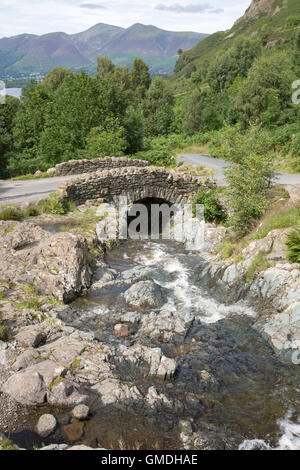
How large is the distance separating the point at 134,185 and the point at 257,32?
12324cm

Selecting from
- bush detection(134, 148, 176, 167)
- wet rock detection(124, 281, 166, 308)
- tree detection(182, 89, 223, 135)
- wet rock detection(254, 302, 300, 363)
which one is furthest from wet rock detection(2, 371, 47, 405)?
tree detection(182, 89, 223, 135)

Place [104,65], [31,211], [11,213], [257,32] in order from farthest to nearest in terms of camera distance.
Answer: [257,32] → [104,65] → [31,211] → [11,213]

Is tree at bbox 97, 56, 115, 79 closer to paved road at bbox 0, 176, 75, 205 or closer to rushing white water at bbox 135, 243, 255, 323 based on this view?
paved road at bbox 0, 176, 75, 205

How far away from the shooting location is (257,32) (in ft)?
390

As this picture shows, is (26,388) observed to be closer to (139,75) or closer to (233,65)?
(233,65)

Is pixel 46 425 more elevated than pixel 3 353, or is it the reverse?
pixel 3 353

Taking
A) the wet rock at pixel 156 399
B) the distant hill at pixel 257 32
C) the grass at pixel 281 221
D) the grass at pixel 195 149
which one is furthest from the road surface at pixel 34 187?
the distant hill at pixel 257 32

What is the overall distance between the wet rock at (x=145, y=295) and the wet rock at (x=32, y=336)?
289 centimetres

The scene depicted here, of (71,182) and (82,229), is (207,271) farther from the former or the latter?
(71,182)

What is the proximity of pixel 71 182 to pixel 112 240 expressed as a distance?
364 centimetres

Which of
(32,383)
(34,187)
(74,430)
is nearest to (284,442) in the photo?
(74,430)

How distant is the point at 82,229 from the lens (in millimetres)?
14383

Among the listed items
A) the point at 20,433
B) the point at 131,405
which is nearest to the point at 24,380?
the point at 20,433

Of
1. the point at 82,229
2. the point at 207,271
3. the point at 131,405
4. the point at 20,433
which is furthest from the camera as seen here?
the point at 82,229
